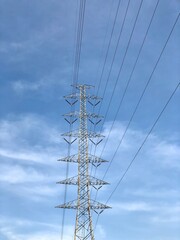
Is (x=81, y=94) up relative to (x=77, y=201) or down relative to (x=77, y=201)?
up

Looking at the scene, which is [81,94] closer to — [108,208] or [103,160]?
[103,160]

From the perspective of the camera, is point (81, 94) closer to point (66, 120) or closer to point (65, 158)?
point (66, 120)

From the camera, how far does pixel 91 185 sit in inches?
1959

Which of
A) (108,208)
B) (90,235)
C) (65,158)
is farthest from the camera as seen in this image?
(65,158)

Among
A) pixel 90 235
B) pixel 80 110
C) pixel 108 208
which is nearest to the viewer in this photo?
pixel 90 235

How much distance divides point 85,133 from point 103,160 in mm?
4262

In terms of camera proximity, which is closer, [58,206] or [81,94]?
[58,206]

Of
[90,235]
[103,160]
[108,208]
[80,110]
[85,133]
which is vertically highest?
[80,110]

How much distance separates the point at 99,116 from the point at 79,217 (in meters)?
14.6

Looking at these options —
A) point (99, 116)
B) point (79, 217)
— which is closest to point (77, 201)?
point (79, 217)

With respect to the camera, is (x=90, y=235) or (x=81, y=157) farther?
(x=81, y=157)

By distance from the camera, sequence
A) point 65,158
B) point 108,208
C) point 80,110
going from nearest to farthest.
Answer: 1. point 108,208
2. point 65,158
3. point 80,110

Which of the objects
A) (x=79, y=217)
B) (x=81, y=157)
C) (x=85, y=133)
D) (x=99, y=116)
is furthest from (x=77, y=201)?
(x=99, y=116)

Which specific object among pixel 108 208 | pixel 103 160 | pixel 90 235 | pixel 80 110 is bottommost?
pixel 90 235
